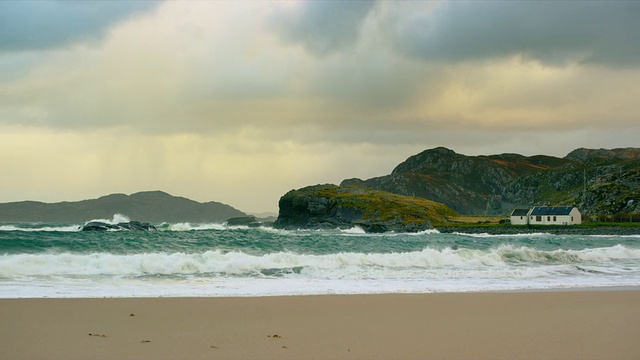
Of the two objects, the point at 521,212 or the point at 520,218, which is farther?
the point at 521,212

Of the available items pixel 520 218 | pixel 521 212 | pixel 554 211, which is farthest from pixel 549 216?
pixel 521 212

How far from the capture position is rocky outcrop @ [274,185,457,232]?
122663 mm

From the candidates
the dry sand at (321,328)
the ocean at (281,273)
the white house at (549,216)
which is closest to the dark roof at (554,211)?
the white house at (549,216)

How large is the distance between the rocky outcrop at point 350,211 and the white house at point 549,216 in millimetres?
17964

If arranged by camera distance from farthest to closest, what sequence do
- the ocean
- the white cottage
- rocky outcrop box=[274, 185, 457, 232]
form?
rocky outcrop box=[274, 185, 457, 232] → the white cottage → the ocean

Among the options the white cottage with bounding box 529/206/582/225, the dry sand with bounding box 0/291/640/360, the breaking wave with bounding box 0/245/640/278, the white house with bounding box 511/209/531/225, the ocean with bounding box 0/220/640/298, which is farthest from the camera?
the white house with bounding box 511/209/531/225

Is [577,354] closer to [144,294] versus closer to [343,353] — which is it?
[343,353]

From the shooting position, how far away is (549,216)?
4149 inches

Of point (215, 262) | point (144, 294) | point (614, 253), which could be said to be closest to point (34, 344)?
point (144, 294)

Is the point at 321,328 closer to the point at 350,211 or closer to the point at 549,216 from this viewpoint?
the point at 549,216

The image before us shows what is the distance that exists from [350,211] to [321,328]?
12162 cm

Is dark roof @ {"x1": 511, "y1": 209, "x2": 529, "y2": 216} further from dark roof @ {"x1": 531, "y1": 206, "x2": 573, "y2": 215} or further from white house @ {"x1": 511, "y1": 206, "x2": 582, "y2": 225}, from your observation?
dark roof @ {"x1": 531, "y1": 206, "x2": 573, "y2": 215}

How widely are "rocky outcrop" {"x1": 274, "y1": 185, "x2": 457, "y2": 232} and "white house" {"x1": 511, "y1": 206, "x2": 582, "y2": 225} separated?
17964 millimetres

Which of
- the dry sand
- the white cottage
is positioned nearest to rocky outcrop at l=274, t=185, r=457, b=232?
the white cottage
